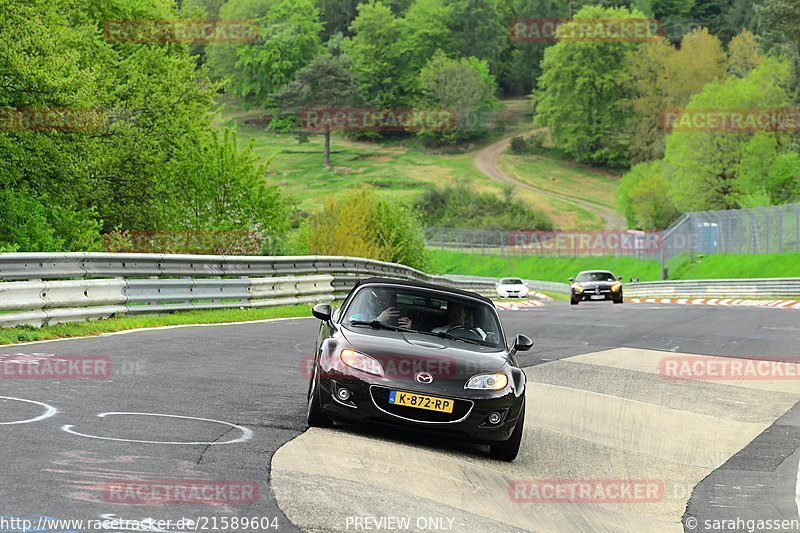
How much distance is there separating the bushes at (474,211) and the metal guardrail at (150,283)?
8305cm

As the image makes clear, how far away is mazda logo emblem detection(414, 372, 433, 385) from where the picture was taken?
30.1 ft

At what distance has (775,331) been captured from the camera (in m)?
25.0

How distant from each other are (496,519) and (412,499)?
51cm

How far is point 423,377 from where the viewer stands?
9203 mm

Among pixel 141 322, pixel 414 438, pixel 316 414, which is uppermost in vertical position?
pixel 316 414

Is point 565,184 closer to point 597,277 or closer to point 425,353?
point 597,277

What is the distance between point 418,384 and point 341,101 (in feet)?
448

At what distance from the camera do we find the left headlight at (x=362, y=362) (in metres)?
9.23

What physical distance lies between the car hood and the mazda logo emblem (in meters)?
0.06

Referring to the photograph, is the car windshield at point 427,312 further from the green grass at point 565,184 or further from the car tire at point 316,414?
the green grass at point 565,184

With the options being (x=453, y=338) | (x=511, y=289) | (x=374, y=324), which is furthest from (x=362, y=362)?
(x=511, y=289)

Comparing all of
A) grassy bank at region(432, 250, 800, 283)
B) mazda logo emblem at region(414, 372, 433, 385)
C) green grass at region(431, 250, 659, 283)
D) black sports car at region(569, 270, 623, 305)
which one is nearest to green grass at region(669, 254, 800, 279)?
grassy bank at region(432, 250, 800, 283)

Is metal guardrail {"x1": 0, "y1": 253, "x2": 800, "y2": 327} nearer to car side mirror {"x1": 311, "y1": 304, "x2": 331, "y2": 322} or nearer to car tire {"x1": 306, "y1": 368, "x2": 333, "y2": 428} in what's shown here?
car side mirror {"x1": 311, "y1": 304, "x2": 331, "y2": 322}

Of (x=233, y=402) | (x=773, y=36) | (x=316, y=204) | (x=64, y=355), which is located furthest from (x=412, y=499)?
(x=316, y=204)
